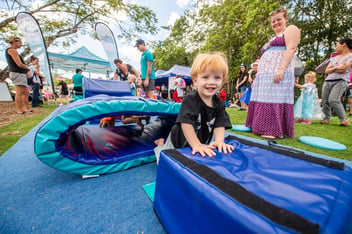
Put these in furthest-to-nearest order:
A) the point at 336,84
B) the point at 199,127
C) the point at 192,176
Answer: the point at 336,84
the point at 199,127
the point at 192,176

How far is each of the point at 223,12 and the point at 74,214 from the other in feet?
39.4

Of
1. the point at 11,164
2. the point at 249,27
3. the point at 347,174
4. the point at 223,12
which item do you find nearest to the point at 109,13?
the point at 223,12

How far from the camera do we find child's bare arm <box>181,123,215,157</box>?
0.82 metres

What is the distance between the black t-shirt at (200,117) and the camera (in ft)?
3.57

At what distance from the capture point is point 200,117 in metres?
1.19

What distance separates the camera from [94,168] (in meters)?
1.24

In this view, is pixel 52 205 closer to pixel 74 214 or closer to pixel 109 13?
pixel 74 214

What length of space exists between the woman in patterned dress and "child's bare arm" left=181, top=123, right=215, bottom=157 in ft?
5.12

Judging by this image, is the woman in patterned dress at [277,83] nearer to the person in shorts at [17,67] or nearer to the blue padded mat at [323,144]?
the blue padded mat at [323,144]

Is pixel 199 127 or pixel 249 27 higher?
pixel 249 27

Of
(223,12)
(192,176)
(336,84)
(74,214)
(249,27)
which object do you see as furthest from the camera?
(223,12)

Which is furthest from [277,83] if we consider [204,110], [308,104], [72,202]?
[72,202]

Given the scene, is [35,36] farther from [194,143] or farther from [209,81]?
Answer: [194,143]

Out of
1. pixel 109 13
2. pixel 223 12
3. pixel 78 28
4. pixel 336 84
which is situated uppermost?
pixel 223 12
